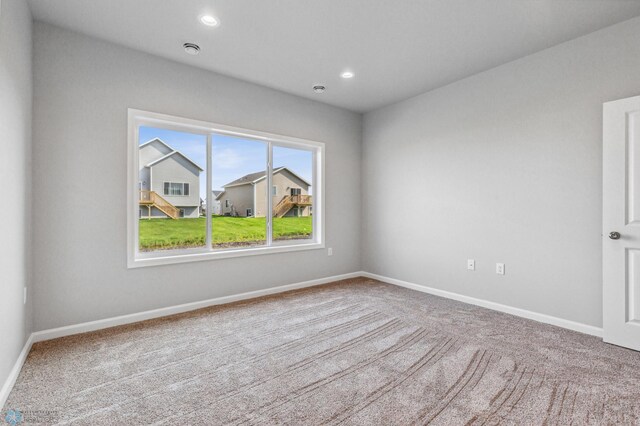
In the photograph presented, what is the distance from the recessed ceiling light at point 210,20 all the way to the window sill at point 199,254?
2.25 metres

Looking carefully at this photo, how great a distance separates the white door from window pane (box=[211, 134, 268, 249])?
A: 3508 millimetres

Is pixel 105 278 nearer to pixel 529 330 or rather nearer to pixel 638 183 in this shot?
pixel 529 330

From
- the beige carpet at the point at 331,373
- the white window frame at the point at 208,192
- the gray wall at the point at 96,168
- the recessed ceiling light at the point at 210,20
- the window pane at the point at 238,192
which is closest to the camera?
the beige carpet at the point at 331,373

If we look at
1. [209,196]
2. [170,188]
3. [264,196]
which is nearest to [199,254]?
[209,196]

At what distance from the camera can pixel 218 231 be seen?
3.69 meters

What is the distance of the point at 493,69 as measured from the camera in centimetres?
333

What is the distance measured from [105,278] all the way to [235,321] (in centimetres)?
126

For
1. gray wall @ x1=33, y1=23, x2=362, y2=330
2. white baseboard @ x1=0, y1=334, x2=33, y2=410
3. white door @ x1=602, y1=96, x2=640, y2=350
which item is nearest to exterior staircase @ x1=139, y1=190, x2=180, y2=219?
gray wall @ x1=33, y1=23, x2=362, y2=330

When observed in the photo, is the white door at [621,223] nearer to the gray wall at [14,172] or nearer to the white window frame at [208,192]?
the white window frame at [208,192]

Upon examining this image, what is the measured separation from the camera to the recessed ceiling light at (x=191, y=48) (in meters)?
2.85

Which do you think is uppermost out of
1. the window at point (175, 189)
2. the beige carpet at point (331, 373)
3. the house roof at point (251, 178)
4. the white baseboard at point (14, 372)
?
the house roof at point (251, 178)

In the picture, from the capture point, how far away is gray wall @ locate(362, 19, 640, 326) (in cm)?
267

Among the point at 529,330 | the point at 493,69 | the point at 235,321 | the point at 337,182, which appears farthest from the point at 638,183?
the point at 235,321

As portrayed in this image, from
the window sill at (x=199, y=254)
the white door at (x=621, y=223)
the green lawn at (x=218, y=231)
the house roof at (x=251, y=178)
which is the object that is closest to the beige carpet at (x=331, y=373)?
the white door at (x=621, y=223)
